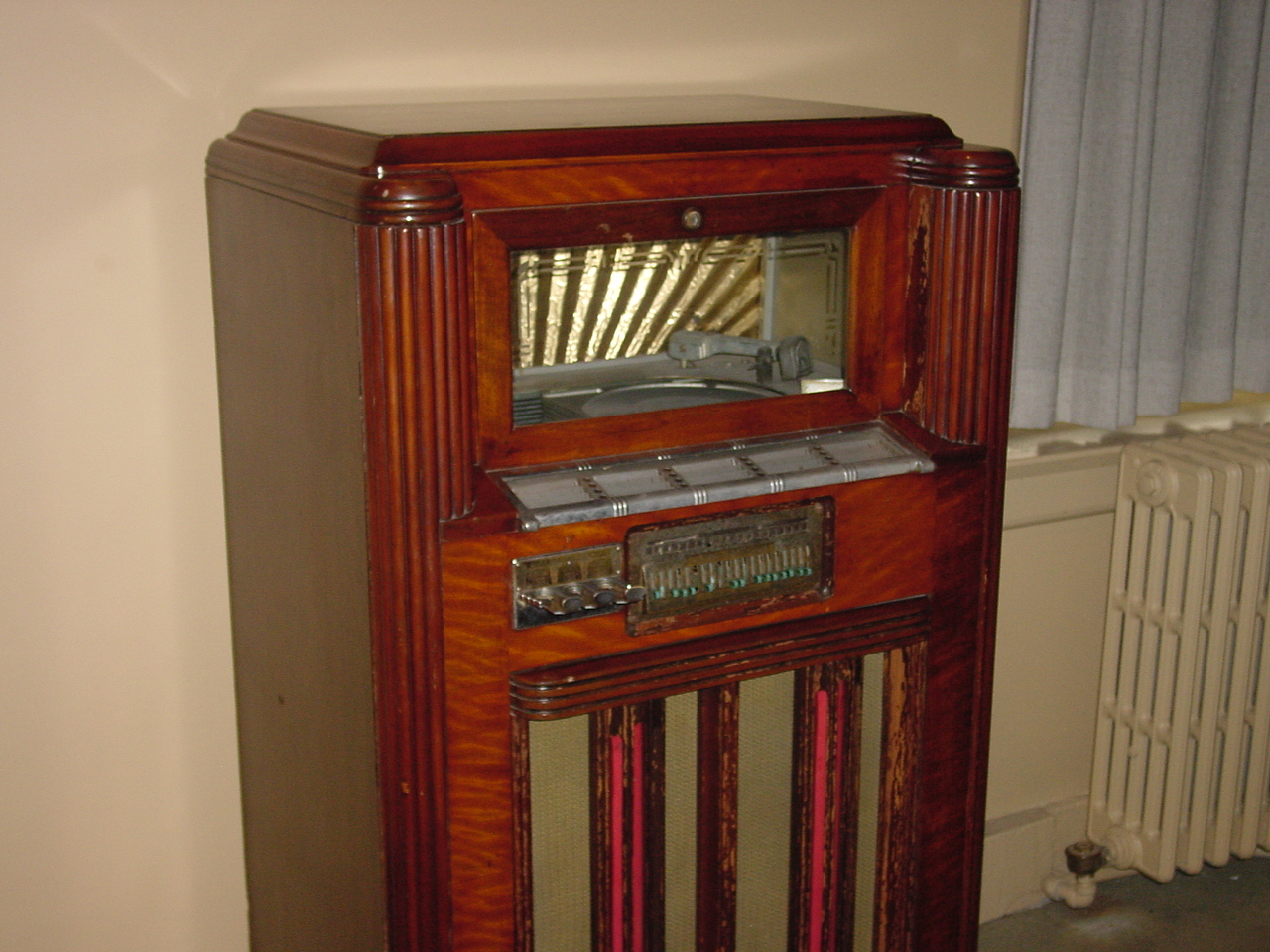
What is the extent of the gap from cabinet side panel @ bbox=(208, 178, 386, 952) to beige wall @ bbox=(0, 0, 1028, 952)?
0.08 m

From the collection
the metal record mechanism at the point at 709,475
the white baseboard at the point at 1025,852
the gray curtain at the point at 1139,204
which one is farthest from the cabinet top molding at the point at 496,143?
the white baseboard at the point at 1025,852

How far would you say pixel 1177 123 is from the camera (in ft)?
7.06

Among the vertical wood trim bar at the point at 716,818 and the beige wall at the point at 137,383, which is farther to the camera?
the beige wall at the point at 137,383

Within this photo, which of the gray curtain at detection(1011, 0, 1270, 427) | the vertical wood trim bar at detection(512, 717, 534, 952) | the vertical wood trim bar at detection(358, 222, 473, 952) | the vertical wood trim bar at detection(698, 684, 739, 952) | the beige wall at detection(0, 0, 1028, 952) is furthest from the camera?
the gray curtain at detection(1011, 0, 1270, 427)

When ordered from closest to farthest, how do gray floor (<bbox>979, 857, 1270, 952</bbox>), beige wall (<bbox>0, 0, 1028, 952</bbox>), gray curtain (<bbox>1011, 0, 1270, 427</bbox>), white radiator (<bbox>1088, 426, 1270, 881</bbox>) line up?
beige wall (<bbox>0, 0, 1028, 952</bbox>) < gray curtain (<bbox>1011, 0, 1270, 427</bbox>) < white radiator (<bbox>1088, 426, 1270, 881</bbox>) < gray floor (<bbox>979, 857, 1270, 952</bbox>)

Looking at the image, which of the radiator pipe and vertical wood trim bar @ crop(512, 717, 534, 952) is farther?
the radiator pipe

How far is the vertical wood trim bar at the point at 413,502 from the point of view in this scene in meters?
1.15

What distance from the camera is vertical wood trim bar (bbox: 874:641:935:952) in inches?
58.4

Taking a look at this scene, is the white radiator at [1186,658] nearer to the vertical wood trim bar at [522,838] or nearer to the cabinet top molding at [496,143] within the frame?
the cabinet top molding at [496,143]

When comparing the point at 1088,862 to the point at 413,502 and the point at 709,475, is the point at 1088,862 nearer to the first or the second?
the point at 709,475

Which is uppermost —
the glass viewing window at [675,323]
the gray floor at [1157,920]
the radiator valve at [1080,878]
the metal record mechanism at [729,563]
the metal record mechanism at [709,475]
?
the glass viewing window at [675,323]

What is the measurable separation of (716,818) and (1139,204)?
1.29 metres

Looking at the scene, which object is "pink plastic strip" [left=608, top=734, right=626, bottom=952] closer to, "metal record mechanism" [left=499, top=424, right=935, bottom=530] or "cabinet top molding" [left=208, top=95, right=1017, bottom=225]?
"metal record mechanism" [left=499, top=424, right=935, bottom=530]

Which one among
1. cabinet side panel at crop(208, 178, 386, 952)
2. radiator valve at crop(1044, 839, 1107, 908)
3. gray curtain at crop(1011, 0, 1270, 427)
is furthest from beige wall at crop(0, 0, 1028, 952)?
radiator valve at crop(1044, 839, 1107, 908)
